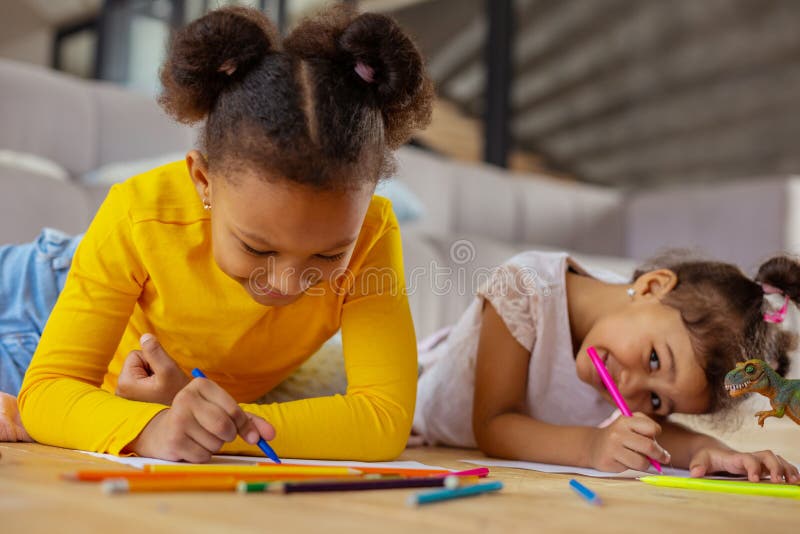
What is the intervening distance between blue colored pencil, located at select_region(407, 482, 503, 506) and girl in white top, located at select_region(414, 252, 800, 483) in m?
0.33

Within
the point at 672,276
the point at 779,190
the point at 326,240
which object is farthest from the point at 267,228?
the point at 779,190

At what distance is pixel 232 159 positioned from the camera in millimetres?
822

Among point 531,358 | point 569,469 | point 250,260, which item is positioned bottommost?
point 569,469

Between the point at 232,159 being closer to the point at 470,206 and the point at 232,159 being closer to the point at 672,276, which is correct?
the point at 672,276

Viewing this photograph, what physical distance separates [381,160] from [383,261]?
18 centimetres

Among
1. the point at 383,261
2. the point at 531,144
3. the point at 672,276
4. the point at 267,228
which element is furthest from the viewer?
the point at 531,144

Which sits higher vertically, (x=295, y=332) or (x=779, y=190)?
(x=779, y=190)

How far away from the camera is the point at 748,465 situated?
2.97 feet

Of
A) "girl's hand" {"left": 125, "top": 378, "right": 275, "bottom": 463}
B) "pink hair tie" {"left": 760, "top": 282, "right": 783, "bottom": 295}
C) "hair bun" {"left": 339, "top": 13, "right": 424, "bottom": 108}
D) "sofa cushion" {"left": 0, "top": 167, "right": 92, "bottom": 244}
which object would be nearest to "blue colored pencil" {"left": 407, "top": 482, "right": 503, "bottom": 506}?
"girl's hand" {"left": 125, "top": 378, "right": 275, "bottom": 463}

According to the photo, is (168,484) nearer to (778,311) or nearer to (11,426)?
(11,426)

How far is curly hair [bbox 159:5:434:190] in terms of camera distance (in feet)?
2.58

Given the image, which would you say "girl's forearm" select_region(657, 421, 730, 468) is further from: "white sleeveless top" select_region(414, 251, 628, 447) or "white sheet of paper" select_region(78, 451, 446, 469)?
"white sheet of paper" select_region(78, 451, 446, 469)

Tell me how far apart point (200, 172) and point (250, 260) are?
0.41 ft

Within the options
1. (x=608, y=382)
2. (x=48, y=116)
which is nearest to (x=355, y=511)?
(x=608, y=382)
